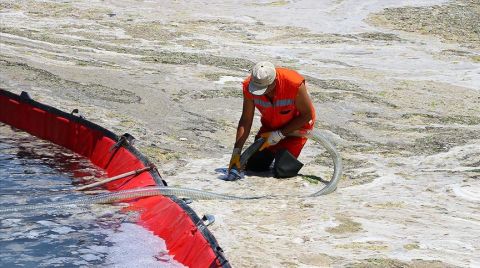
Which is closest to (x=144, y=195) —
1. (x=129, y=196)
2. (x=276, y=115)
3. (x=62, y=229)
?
(x=129, y=196)

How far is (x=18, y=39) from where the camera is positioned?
16.2 metres

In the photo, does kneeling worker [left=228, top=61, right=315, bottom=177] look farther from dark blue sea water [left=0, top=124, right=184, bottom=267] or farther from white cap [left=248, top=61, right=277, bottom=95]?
dark blue sea water [left=0, top=124, right=184, bottom=267]

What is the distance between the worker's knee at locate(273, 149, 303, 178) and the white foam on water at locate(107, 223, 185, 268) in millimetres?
1733

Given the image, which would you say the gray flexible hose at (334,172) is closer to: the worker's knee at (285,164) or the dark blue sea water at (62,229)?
the worker's knee at (285,164)

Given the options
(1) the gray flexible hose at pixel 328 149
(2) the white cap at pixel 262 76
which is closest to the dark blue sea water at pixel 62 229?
(1) the gray flexible hose at pixel 328 149

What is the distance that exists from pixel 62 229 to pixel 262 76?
7.04 ft

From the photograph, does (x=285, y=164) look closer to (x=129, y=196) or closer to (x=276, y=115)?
(x=276, y=115)

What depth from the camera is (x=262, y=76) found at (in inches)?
303

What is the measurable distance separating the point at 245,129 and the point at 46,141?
126 inches

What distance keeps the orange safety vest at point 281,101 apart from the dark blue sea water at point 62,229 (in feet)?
5.26

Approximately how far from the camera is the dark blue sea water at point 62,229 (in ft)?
20.9

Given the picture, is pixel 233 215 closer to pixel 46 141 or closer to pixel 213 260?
pixel 213 260

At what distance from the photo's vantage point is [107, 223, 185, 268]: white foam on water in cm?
626

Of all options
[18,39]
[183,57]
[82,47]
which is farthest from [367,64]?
[18,39]
